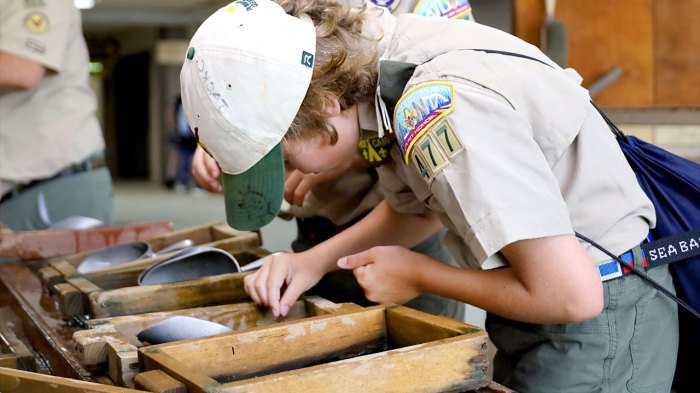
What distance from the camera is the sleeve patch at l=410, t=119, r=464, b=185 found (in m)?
1.26

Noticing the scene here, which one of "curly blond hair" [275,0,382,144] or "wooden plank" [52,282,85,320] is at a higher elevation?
"curly blond hair" [275,0,382,144]

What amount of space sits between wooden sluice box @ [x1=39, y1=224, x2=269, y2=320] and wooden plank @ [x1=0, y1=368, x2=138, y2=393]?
0.50 meters

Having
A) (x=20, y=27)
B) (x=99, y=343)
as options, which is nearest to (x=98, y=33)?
(x=20, y=27)

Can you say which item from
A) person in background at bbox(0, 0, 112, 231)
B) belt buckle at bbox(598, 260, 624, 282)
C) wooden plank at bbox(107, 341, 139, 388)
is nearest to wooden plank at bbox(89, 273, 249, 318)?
wooden plank at bbox(107, 341, 139, 388)

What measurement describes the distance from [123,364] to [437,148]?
578 millimetres

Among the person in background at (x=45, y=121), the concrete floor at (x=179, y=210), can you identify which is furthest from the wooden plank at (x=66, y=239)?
the concrete floor at (x=179, y=210)

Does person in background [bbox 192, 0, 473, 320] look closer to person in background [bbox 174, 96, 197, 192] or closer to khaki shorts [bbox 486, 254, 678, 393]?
khaki shorts [bbox 486, 254, 678, 393]

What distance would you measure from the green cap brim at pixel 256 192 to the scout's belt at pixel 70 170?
1.59 metres

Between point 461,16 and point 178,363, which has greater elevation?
point 461,16

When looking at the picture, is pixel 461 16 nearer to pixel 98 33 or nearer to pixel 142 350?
pixel 142 350

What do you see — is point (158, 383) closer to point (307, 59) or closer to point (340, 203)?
point (307, 59)

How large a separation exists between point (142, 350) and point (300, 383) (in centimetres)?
26

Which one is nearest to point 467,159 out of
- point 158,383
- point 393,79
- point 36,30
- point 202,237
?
point 393,79

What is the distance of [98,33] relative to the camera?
861 inches
